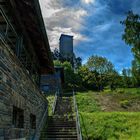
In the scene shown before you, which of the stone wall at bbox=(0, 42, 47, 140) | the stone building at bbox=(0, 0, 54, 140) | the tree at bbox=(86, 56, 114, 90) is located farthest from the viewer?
the tree at bbox=(86, 56, 114, 90)

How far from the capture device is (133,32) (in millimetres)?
25844

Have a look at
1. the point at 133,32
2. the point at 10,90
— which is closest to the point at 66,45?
the point at 133,32

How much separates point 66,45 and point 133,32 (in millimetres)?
46418

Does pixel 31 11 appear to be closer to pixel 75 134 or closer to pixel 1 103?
pixel 1 103

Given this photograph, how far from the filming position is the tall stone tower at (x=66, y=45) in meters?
70.8

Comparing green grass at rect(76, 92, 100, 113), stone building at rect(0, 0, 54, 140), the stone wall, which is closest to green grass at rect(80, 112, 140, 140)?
stone building at rect(0, 0, 54, 140)

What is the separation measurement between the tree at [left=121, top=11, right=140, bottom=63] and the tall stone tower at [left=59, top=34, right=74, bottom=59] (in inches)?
1729

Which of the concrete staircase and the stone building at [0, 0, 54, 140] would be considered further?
the concrete staircase

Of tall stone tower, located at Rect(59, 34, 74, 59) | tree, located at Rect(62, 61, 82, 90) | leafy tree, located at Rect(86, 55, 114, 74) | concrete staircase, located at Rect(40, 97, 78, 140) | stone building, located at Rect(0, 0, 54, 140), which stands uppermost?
tall stone tower, located at Rect(59, 34, 74, 59)

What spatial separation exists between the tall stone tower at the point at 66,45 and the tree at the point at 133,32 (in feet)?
144

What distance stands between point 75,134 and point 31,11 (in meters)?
8.97

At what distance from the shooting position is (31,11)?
30.2ft

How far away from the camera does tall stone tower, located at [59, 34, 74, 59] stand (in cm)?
7081

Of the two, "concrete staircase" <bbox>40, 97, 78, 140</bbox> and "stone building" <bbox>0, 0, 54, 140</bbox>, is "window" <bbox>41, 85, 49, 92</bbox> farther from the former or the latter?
A: "stone building" <bbox>0, 0, 54, 140</bbox>
